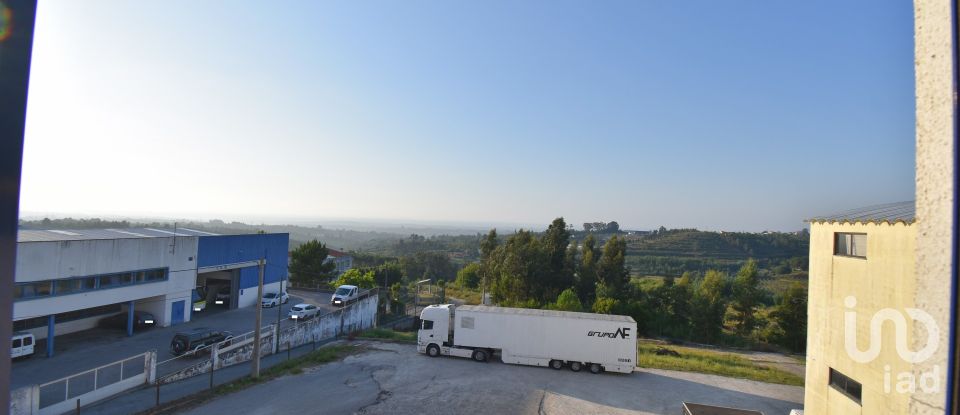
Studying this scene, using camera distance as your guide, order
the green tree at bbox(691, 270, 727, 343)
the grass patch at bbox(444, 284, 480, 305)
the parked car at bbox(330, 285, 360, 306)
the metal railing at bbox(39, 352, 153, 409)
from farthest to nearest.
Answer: the grass patch at bbox(444, 284, 480, 305), the green tree at bbox(691, 270, 727, 343), the parked car at bbox(330, 285, 360, 306), the metal railing at bbox(39, 352, 153, 409)

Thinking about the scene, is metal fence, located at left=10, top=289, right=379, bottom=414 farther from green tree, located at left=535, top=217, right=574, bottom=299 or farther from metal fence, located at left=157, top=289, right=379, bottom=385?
green tree, located at left=535, top=217, right=574, bottom=299

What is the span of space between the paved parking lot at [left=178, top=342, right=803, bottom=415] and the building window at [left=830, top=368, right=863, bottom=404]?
8.55 metres

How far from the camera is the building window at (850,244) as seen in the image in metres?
7.86

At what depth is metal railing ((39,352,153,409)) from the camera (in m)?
15.3

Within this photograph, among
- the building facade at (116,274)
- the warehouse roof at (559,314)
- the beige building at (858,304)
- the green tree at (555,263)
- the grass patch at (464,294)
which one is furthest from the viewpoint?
the grass patch at (464,294)

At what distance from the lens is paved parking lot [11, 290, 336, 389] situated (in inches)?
750

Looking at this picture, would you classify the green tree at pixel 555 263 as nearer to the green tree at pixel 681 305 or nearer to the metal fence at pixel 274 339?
the green tree at pixel 681 305

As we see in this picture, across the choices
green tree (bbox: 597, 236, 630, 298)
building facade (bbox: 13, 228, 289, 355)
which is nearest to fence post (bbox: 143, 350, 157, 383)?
building facade (bbox: 13, 228, 289, 355)

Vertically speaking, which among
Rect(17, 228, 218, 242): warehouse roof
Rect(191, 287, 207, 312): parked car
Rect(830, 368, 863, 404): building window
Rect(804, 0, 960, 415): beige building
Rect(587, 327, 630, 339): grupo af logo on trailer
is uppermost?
Rect(804, 0, 960, 415): beige building

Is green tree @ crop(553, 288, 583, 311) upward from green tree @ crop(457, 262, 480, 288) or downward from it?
upward

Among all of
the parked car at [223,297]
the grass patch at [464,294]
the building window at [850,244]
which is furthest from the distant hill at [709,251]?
the building window at [850,244]

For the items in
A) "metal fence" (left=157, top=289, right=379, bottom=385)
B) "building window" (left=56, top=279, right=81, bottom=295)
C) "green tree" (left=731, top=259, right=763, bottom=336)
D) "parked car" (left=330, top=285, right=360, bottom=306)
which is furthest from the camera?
"green tree" (left=731, top=259, right=763, bottom=336)

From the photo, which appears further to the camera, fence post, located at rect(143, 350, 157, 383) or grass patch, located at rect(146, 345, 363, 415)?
fence post, located at rect(143, 350, 157, 383)

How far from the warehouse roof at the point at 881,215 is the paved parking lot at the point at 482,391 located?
968cm
